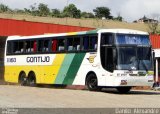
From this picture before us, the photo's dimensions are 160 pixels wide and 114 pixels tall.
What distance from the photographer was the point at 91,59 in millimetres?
24391

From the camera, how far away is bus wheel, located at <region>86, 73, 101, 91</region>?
24.4m

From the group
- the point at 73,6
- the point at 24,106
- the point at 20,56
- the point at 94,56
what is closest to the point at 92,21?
the point at 73,6

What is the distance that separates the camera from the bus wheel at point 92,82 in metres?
24.4

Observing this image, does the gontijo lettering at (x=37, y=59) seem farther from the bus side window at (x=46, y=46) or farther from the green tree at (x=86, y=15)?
the green tree at (x=86, y=15)

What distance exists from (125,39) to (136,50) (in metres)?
0.75

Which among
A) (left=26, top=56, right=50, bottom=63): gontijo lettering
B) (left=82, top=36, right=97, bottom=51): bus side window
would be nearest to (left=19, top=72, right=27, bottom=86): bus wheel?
(left=26, top=56, right=50, bottom=63): gontijo lettering

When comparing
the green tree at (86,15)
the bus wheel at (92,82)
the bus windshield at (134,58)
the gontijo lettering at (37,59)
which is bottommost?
the bus wheel at (92,82)

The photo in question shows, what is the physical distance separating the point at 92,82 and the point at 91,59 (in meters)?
1.16

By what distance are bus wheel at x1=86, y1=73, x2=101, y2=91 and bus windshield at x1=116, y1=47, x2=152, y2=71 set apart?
1.66 metres

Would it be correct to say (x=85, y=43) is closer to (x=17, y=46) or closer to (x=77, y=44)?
(x=77, y=44)

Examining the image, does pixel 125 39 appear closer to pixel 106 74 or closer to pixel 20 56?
pixel 106 74

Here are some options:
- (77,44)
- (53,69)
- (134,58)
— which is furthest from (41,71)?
(134,58)

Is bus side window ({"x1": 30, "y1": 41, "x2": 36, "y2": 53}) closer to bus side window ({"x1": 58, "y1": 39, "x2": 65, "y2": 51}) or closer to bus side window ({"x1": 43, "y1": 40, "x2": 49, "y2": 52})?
bus side window ({"x1": 43, "y1": 40, "x2": 49, "y2": 52})

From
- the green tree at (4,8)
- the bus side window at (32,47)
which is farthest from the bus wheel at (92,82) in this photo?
the green tree at (4,8)
